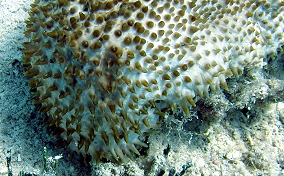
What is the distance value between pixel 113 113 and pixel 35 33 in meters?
1.28

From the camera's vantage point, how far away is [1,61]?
10.2 feet

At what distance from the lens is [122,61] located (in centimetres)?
202

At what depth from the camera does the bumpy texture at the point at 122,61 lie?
2.05m

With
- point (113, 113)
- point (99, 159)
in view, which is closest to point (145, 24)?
point (113, 113)

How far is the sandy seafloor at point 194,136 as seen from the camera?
260 cm

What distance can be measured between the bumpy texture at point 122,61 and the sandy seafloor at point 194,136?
12.0 inches

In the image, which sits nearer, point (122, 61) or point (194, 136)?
point (122, 61)

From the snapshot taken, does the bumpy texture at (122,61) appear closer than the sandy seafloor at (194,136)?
Yes

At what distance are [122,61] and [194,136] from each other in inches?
60.9

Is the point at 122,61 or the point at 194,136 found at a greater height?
the point at 122,61

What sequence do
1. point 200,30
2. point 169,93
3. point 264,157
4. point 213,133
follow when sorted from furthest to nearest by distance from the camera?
point 213,133
point 264,157
point 200,30
point 169,93

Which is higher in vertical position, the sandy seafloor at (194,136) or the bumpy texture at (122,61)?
the bumpy texture at (122,61)

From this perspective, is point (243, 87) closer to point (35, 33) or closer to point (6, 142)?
point (35, 33)

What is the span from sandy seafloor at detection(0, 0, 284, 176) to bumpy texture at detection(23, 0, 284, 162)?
0.30 meters
